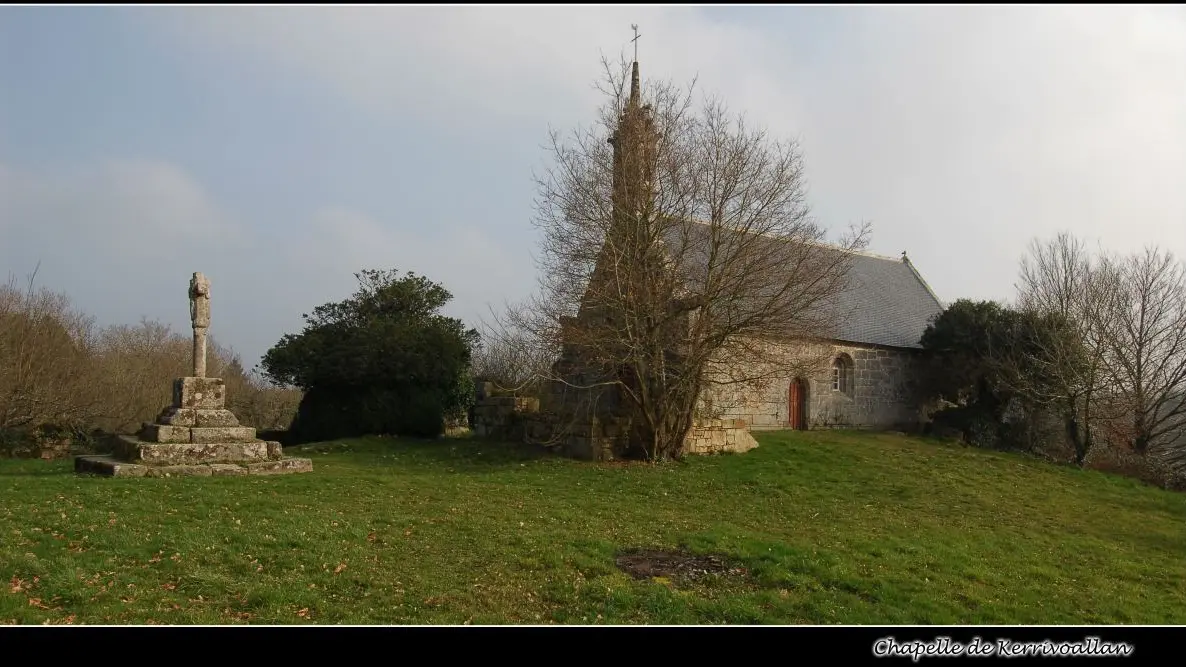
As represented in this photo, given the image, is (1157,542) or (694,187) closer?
(1157,542)

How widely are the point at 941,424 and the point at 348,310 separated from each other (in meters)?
19.1

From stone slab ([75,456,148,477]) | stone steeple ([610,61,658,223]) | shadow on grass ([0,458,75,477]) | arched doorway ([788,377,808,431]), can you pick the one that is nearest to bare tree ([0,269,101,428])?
shadow on grass ([0,458,75,477])

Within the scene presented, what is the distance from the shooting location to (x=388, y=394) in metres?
23.0

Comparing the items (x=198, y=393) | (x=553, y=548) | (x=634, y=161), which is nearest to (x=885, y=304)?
(x=634, y=161)

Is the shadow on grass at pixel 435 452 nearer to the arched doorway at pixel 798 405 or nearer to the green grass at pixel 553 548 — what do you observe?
the green grass at pixel 553 548

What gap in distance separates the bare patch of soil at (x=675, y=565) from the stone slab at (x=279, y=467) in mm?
7484

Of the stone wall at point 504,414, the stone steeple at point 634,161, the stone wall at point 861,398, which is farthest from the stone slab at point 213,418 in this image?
the stone wall at point 861,398

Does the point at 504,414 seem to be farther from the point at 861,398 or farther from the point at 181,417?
the point at 861,398

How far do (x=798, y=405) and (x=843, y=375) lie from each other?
2228 mm

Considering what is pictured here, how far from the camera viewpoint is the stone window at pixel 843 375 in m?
26.6

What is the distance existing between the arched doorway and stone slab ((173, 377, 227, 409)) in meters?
16.9

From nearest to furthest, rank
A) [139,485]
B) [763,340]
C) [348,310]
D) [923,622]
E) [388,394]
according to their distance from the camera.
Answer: [923,622] < [139,485] < [763,340] < [388,394] < [348,310]
